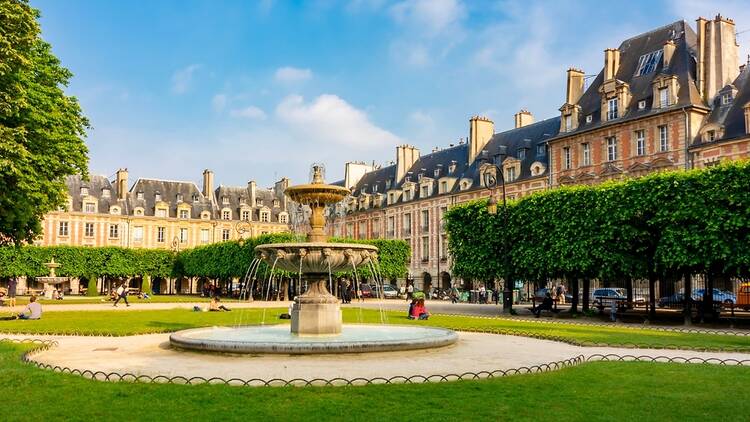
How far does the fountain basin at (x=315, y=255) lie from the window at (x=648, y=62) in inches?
1348

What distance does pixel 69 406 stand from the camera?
7.42m

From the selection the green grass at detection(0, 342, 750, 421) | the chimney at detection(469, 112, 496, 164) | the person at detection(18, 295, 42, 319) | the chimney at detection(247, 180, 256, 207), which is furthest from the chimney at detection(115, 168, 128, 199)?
the green grass at detection(0, 342, 750, 421)

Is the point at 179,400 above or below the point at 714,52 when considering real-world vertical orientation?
below

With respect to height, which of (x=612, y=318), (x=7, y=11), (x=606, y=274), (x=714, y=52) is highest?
(x=714, y=52)

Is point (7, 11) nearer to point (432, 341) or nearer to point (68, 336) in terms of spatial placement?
point (68, 336)

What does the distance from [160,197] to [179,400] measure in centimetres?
7196

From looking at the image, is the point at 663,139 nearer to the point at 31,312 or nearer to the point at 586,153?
the point at 586,153

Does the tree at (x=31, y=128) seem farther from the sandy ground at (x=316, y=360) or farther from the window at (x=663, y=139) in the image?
the window at (x=663, y=139)

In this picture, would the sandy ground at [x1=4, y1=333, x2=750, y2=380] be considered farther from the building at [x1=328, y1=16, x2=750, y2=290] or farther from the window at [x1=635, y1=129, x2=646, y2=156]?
the window at [x1=635, y1=129, x2=646, y2=156]

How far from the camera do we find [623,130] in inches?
1645

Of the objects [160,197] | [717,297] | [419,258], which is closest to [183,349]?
[717,297]

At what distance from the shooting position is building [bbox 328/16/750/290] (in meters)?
38.2

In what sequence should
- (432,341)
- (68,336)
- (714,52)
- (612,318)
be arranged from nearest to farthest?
1. (432,341)
2. (68,336)
3. (612,318)
4. (714,52)

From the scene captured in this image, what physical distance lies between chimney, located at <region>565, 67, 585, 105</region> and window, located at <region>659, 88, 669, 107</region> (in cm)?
757
